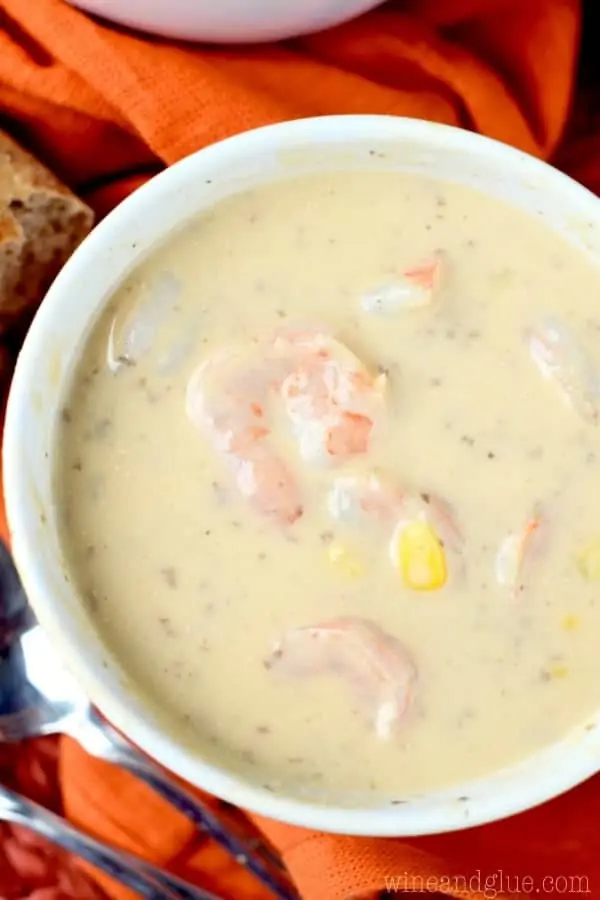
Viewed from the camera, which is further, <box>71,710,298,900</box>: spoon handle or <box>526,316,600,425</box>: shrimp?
<box>71,710,298,900</box>: spoon handle

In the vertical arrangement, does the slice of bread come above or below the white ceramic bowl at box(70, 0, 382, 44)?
below

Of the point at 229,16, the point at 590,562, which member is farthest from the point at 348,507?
the point at 229,16

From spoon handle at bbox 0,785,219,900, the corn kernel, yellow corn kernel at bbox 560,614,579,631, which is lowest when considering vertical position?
spoon handle at bbox 0,785,219,900

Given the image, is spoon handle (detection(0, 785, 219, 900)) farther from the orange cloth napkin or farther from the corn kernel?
the corn kernel

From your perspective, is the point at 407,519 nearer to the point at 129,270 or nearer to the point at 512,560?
the point at 512,560

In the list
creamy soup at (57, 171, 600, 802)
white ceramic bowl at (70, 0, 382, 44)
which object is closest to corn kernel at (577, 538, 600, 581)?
creamy soup at (57, 171, 600, 802)
